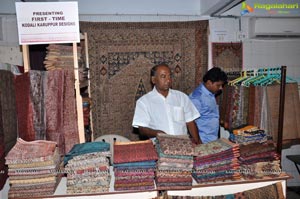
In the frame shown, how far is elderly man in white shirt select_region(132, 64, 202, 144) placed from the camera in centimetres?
257

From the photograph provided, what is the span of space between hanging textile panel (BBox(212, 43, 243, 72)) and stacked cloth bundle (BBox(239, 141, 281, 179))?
235 cm

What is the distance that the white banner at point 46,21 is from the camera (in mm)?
2137

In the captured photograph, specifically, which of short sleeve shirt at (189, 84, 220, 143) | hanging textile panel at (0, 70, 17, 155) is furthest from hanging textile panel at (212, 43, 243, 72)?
hanging textile panel at (0, 70, 17, 155)

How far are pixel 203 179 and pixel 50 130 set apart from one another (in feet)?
4.62

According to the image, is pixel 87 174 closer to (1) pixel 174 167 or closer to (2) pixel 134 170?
(2) pixel 134 170

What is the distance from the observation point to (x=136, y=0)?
3.90m

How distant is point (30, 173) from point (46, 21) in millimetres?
1213

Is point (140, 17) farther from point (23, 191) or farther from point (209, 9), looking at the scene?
point (23, 191)

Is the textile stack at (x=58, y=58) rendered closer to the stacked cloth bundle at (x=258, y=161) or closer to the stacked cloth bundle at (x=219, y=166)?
the stacked cloth bundle at (x=219, y=166)

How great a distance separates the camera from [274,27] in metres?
3.96

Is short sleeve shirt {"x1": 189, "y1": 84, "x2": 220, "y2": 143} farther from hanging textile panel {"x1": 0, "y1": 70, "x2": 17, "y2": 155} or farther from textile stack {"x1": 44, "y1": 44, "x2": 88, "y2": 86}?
hanging textile panel {"x1": 0, "y1": 70, "x2": 17, "y2": 155}

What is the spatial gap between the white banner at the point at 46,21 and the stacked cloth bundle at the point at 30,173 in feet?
3.14

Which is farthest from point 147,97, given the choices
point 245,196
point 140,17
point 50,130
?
point 140,17

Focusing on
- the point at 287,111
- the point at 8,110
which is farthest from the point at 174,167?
the point at 287,111
